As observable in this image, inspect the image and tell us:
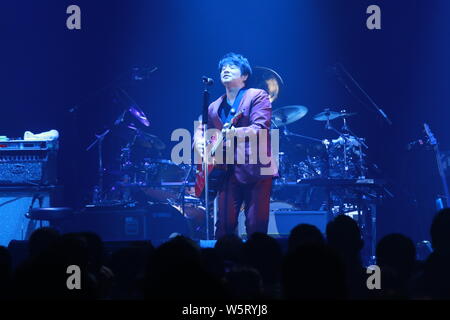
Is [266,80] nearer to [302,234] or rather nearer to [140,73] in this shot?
[140,73]

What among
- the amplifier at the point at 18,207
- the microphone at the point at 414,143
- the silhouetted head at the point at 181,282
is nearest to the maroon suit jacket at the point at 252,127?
the amplifier at the point at 18,207

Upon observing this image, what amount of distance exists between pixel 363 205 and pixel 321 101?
2.83 metres

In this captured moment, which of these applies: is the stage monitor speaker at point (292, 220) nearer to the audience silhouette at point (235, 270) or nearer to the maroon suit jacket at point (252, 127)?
the maroon suit jacket at point (252, 127)

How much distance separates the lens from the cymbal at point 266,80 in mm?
10250

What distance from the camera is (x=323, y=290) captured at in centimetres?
261

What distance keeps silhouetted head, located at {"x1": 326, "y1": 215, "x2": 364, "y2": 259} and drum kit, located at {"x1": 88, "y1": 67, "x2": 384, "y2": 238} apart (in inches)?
216

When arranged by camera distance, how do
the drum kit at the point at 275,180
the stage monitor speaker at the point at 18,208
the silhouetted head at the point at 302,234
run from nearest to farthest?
the silhouetted head at the point at 302,234 → the stage monitor speaker at the point at 18,208 → the drum kit at the point at 275,180

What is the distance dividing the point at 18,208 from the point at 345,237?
17.8 feet

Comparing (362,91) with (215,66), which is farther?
(215,66)

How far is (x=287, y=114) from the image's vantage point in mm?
10531

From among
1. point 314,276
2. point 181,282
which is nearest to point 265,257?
point 181,282

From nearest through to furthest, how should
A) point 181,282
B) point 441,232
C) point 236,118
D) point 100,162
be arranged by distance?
point 181,282 < point 441,232 < point 236,118 < point 100,162

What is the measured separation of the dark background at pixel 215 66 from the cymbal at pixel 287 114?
977 millimetres
